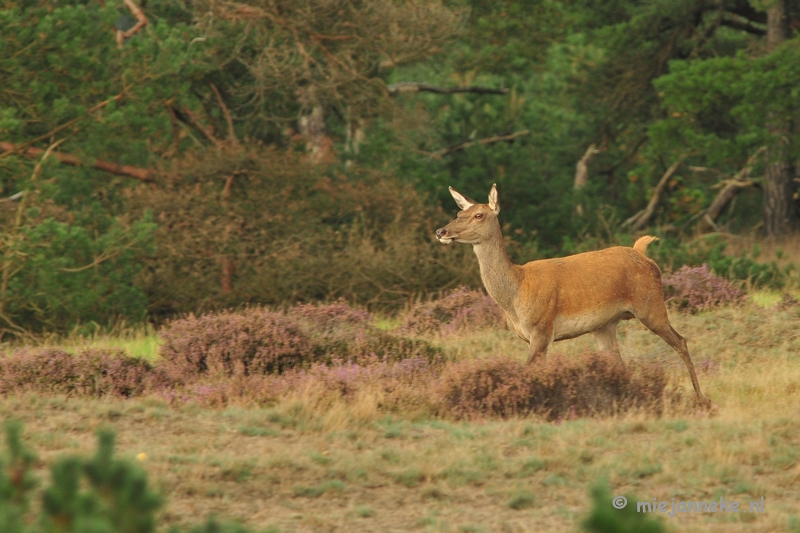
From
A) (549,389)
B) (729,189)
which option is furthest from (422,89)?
(549,389)

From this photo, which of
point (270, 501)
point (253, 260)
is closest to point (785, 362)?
point (270, 501)

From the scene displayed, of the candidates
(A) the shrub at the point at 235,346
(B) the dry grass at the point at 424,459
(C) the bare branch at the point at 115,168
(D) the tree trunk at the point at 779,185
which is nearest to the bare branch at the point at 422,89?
(C) the bare branch at the point at 115,168

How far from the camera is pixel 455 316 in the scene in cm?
1380

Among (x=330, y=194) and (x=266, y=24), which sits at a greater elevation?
(x=266, y=24)

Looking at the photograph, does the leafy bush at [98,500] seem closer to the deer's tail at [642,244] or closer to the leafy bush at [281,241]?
the deer's tail at [642,244]

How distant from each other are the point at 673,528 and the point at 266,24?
671 inches

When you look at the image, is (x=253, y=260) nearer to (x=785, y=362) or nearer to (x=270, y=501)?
(x=785, y=362)

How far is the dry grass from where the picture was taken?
6.48m

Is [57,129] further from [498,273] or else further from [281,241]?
[498,273]

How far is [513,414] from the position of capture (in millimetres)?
8938

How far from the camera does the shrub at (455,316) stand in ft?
43.9

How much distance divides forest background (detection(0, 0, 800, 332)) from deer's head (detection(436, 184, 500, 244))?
7.13 m

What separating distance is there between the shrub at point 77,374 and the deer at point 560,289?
9.89ft

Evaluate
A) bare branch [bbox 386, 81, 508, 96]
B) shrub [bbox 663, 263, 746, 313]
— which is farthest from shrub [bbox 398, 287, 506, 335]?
bare branch [bbox 386, 81, 508, 96]
